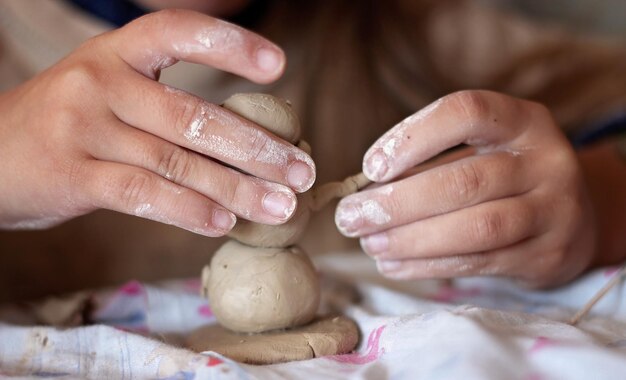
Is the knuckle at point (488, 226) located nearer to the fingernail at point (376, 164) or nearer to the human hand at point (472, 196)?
the human hand at point (472, 196)

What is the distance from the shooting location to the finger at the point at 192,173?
1.98 feet

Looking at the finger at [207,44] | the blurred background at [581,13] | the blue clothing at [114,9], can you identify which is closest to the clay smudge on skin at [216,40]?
the finger at [207,44]

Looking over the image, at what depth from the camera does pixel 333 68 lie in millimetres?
1319

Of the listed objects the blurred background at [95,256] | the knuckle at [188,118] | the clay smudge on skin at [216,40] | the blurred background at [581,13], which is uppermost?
the blurred background at [581,13]

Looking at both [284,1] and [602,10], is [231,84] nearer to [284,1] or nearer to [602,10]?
[284,1]

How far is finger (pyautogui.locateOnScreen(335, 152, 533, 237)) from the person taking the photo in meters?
0.66

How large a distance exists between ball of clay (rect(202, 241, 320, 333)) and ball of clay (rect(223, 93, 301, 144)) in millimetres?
125

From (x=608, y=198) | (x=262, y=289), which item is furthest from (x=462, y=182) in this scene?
(x=608, y=198)

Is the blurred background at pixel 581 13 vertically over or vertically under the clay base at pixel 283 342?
over

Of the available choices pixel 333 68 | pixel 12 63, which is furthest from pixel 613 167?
pixel 12 63

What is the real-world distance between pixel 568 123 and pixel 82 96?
106cm

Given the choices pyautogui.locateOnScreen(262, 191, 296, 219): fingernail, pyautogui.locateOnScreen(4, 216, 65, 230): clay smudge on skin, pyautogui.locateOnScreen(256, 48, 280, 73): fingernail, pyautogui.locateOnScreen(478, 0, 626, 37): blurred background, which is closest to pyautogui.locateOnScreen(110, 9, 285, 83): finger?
pyautogui.locateOnScreen(256, 48, 280, 73): fingernail

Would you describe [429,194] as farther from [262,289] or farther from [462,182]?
[262,289]

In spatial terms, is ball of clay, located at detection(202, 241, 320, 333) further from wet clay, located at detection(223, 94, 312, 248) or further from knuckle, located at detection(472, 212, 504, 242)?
knuckle, located at detection(472, 212, 504, 242)
